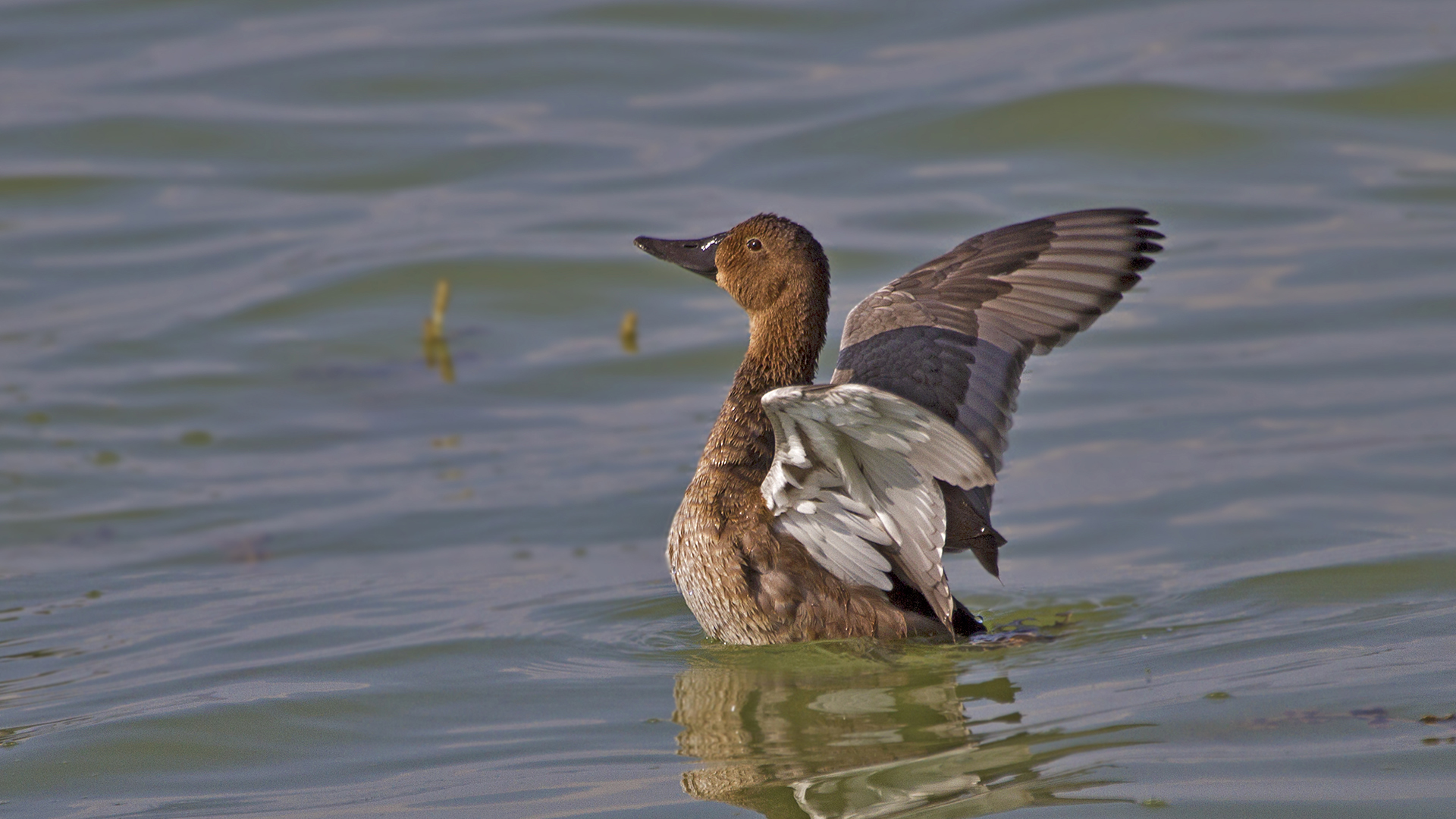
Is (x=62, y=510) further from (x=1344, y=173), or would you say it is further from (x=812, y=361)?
(x=1344, y=173)

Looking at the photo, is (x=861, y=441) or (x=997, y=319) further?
(x=997, y=319)

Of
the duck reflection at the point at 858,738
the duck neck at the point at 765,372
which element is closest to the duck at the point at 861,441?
the duck neck at the point at 765,372

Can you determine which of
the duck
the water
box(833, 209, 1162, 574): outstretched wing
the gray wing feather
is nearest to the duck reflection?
the water

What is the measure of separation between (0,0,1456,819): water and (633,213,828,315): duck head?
1.20 m

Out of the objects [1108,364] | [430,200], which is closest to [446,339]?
[430,200]

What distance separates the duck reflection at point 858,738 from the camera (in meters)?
3.92

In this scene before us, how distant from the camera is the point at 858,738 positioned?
14.4 feet

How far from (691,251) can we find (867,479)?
155 centimetres

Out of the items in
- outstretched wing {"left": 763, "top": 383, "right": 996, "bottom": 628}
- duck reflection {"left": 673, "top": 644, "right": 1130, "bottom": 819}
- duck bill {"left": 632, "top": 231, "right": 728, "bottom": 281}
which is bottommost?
duck reflection {"left": 673, "top": 644, "right": 1130, "bottom": 819}

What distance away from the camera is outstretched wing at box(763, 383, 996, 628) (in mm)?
4164

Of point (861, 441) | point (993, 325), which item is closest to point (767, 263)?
point (993, 325)

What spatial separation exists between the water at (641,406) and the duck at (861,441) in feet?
0.58

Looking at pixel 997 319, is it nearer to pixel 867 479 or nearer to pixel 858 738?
pixel 867 479

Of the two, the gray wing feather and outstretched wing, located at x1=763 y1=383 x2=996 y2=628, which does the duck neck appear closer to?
the gray wing feather
